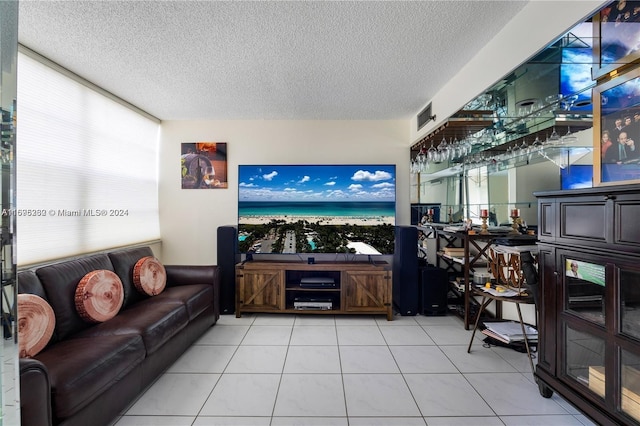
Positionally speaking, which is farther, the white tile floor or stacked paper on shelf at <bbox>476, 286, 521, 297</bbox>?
stacked paper on shelf at <bbox>476, 286, 521, 297</bbox>

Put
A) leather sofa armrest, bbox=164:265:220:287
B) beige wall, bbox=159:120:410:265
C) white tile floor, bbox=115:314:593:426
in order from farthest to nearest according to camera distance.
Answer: beige wall, bbox=159:120:410:265 < leather sofa armrest, bbox=164:265:220:287 < white tile floor, bbox=115:314:593:426

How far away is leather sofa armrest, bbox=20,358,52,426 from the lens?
1.17 m

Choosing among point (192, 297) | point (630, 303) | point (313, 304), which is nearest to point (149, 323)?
point (192, 297)

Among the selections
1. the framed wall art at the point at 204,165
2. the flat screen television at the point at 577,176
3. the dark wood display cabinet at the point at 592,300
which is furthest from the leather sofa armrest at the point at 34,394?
the flat screen television at the point at 577,176

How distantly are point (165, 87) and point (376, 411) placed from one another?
138 inches

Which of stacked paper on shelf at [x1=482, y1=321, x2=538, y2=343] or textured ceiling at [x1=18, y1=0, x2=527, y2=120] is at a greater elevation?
textured ceiling at [x1=18, y1=0, x2=527, y2=120]

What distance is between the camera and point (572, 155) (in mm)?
2055

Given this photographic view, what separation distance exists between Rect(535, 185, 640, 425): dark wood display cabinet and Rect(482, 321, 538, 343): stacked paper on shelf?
40 cm

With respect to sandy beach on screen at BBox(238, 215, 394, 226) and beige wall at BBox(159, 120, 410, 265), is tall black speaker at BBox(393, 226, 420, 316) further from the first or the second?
beige wall at BBox(159, 120, 410, 265)

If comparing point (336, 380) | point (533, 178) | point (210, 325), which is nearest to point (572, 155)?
point (533, 178)

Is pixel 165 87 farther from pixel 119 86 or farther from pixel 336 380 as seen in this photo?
pixel 336 380

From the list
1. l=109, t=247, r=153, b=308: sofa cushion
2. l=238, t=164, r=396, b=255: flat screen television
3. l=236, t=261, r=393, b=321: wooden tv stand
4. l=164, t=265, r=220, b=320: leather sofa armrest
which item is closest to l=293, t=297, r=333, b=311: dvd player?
l=236, t=261, r=393, b=321: wooden tv stand

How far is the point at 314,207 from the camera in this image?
361cm

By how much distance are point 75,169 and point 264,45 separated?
2.23m
